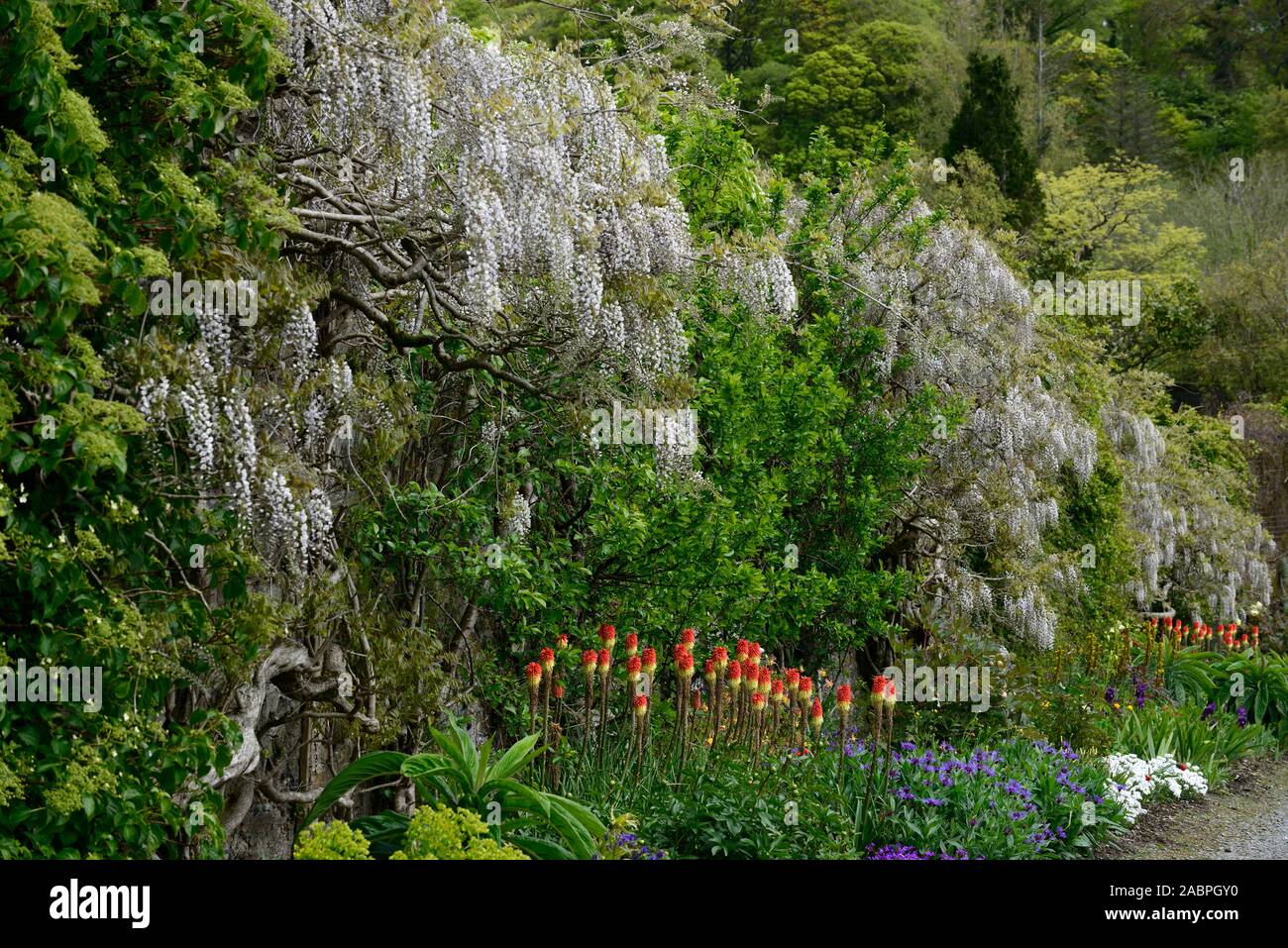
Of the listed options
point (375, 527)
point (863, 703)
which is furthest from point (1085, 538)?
point (375, 527)

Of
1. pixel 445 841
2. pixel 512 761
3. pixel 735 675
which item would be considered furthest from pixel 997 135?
pixel 445 841

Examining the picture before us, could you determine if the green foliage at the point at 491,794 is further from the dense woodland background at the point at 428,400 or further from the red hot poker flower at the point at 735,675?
the red hot poker flower at the point at 735,675

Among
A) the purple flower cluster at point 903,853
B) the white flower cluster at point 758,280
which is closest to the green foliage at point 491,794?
the purple flower cluster at point 903,853

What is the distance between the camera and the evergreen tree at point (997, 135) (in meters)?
17.4

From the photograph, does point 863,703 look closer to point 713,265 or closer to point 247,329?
point 713,265

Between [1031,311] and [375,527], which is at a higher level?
[1031,311]

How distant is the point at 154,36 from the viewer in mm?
3225

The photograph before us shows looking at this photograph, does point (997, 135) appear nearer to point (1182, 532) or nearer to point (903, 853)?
point (1182, 532)

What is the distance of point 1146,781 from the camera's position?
22.1 feet

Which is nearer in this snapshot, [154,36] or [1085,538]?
[154,36]

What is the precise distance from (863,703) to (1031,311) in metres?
3.10

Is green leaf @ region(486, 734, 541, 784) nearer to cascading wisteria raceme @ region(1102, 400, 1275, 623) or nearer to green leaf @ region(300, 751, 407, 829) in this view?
green leaf @ region(300, 751, 407, 829)

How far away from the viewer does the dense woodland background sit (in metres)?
3.12

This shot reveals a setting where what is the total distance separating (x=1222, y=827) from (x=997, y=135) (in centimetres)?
1271
